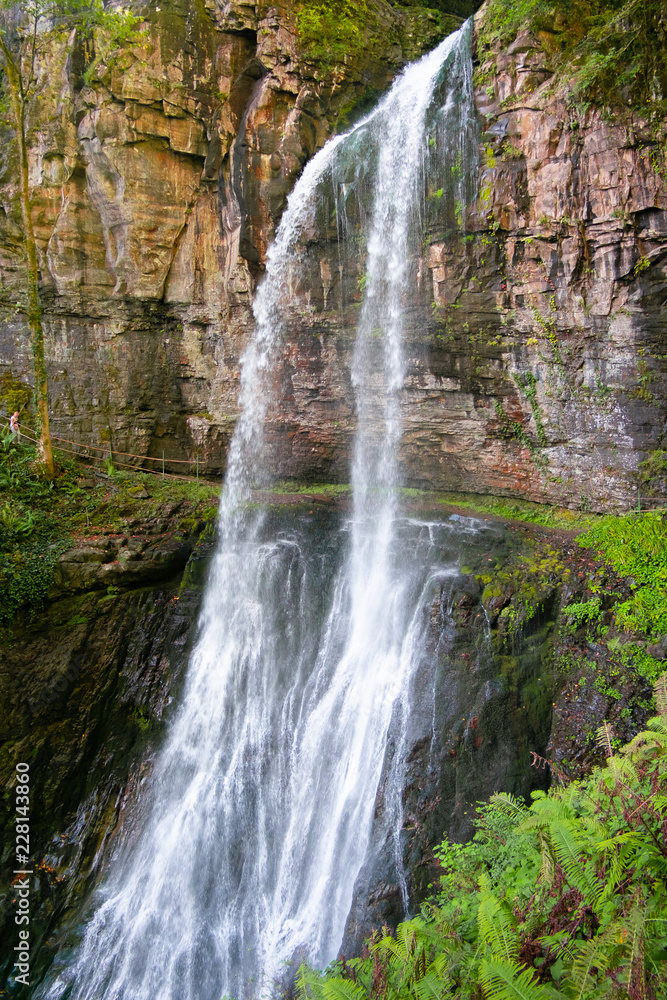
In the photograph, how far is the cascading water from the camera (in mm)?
Answer: 6477

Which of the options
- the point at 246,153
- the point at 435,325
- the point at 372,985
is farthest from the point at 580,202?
the point at 372,985

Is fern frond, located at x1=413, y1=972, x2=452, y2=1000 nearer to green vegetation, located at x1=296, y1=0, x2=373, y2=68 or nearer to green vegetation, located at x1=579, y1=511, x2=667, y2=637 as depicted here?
green vegetation, located at x1=579, y1=511, x2=667, y2=637

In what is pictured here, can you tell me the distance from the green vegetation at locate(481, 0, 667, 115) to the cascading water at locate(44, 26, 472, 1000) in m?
1.36

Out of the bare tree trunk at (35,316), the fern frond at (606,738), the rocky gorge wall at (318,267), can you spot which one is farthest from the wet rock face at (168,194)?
the fern frond at (606,738)

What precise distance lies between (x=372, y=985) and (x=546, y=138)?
9.96 m

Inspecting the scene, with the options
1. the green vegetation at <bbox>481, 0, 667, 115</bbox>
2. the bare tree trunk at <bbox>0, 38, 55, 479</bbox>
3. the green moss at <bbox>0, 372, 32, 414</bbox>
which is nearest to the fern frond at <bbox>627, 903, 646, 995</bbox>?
the green vegetation at <bbox>481, 0, 667, 115</bbox>

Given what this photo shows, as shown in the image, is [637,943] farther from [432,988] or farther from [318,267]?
[318,267]

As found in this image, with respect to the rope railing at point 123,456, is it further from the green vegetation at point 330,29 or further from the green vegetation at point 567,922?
the green vegetation at point 567,922

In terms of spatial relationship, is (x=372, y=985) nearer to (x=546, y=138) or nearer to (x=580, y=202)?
(x=580, y=202)

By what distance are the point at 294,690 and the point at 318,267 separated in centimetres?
755

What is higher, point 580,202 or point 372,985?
point 580,202

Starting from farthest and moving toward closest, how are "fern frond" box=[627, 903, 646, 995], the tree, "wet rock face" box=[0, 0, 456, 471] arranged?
"wet rock face" box=[0, 0, 456, 471]
the tree
"fern frond" box=[627, 903, 646, 995]

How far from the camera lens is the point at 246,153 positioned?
10852 millimetres

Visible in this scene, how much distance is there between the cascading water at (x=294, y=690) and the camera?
21.2 feet
